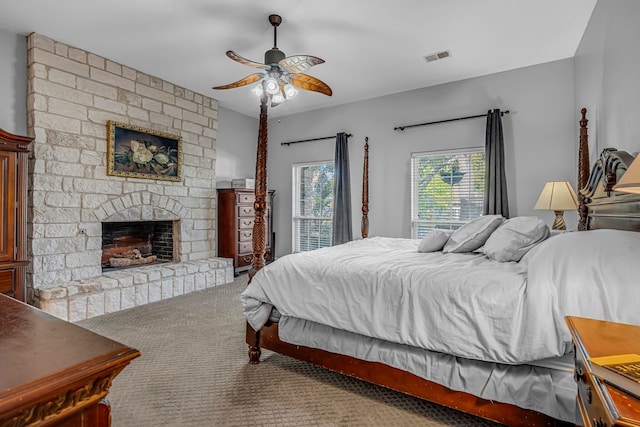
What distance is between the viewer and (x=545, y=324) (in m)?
1.45

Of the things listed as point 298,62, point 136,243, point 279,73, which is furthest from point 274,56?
point 136,243

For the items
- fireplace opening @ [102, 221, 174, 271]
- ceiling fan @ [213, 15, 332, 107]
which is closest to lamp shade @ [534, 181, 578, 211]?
ceiling fan @ [213, 15, 332, 107]

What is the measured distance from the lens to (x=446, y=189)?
4.53 meters

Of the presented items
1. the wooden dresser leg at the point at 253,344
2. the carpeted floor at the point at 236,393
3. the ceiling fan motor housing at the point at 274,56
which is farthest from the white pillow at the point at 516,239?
the ceiling fan motor housing at the point at 274,56

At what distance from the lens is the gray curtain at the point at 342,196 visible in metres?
5.19

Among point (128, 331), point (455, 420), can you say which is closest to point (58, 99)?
point (128, 331)

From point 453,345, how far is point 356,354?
580 mm

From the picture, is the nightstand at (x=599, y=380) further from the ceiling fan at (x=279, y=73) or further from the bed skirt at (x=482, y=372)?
the ceiling fan at (x=279, y=73)

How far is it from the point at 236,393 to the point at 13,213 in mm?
2531

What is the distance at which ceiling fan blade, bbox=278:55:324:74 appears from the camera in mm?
2850

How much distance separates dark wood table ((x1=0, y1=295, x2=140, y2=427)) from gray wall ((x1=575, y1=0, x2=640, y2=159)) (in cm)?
276

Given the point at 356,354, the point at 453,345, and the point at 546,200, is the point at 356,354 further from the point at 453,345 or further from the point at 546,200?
the point at 546,200

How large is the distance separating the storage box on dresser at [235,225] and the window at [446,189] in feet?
7.44

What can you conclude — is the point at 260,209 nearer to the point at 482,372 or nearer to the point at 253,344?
the point at 253,344
